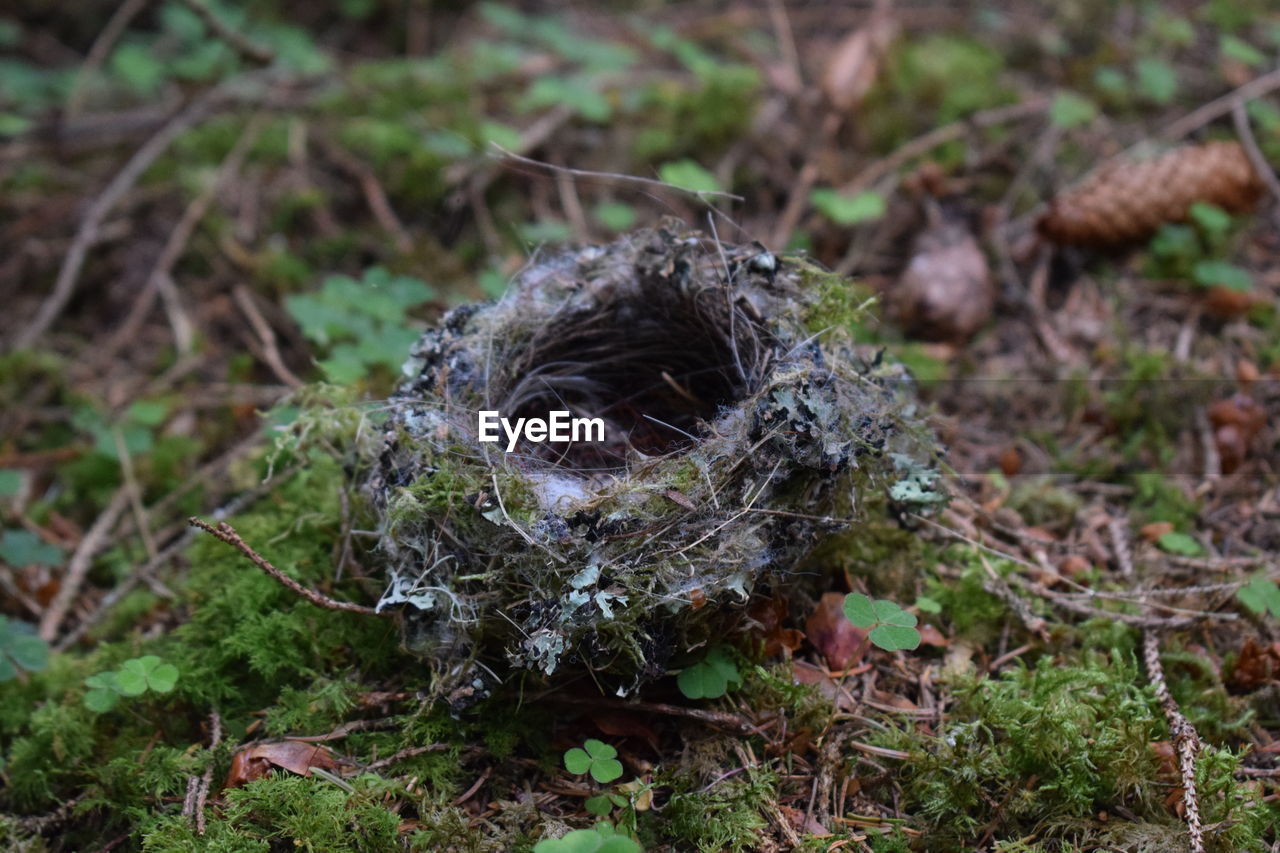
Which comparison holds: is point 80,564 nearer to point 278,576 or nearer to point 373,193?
point 278,576

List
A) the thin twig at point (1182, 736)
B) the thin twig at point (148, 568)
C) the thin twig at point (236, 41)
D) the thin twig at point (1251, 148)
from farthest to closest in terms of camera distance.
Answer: the thin twig at point (236, 41) → the thin twig at point (1251, 148) → the thin twig at point (148, 568) → the thin twig at point (1182, 736)

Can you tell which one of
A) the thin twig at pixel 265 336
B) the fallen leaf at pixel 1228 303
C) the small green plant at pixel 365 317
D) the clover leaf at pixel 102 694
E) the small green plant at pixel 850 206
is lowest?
the clover leaf at pixel 102 694

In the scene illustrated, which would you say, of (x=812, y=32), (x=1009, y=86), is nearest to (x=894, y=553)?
(x=1009, y=86)

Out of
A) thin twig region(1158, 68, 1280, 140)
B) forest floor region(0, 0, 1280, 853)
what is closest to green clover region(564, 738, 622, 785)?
forest floor region(0, 0, 1280, 853)

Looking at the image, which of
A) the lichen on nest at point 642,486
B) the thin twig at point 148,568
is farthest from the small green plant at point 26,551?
the lichen on nest at point 642,486

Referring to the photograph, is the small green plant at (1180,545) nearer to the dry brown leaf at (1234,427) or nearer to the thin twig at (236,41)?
the dry brown leaf at (1234,427)

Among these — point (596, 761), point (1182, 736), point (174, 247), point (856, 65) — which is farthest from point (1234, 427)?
point (174, 247)

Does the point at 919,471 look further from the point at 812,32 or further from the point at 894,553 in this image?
the point at 812,32
